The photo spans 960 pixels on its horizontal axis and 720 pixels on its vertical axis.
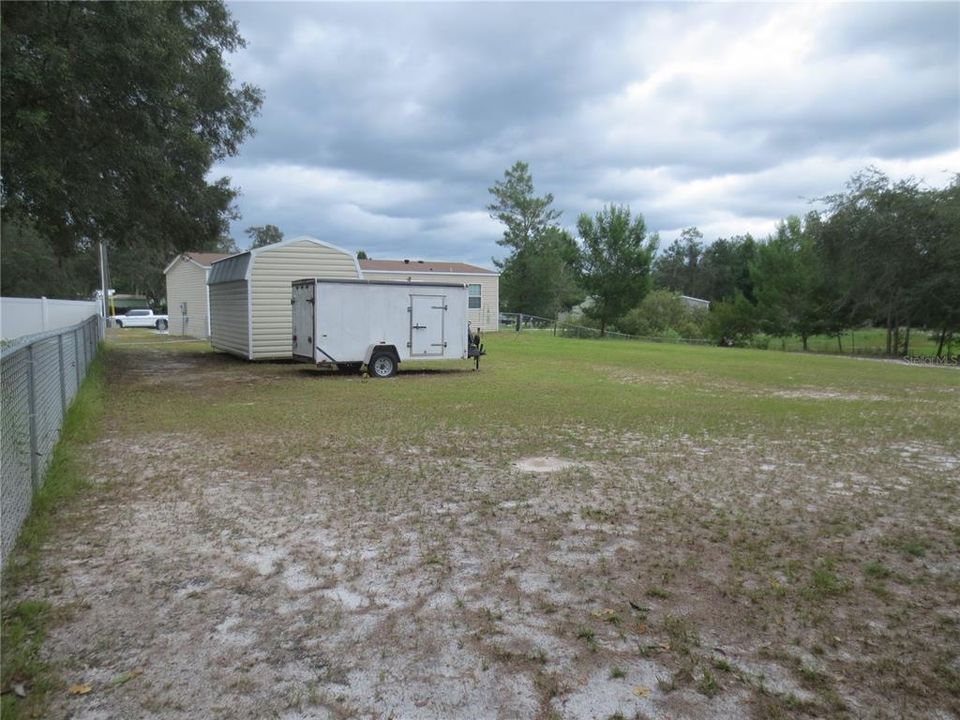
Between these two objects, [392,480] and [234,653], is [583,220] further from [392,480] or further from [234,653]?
[234,653]

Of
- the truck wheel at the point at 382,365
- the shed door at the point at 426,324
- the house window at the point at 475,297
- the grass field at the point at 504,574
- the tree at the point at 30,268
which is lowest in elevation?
the grass field at the point at 504,574

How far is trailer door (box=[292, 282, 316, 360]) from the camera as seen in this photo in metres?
13.8

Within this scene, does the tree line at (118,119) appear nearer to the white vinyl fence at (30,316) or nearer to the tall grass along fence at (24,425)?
the white vinyl fence at (30,316)

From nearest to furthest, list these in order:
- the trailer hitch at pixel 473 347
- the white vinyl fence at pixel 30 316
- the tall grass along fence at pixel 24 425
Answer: the tall grass along fence at pixel 24 425 < the white vinyl fence at pixel 30 316 < the trailer hitch at pixel 473 347

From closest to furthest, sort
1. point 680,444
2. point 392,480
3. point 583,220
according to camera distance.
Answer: point 392,480
point 680,444
point 583,220

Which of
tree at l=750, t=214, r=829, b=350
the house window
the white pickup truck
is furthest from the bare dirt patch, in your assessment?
the white pickup truck

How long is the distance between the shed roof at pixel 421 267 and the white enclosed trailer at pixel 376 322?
1564cm

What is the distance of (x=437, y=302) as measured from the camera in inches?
574

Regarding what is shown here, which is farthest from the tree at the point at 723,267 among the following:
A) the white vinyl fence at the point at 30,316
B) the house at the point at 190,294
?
the white vinyl fence at the point at 30,316

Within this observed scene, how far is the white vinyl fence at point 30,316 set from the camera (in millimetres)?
10133

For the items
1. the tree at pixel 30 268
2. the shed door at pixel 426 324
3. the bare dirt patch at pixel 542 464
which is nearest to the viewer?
the bare dirt patch at pixel 542 464

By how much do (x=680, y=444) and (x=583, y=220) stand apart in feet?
113

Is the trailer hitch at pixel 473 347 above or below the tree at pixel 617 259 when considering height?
below

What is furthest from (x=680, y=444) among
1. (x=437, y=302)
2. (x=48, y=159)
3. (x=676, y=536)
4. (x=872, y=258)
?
(x=872, y=258)
